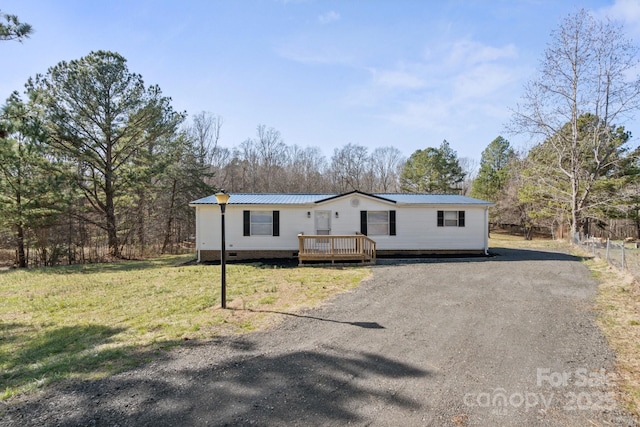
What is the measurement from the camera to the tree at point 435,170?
1315 inches

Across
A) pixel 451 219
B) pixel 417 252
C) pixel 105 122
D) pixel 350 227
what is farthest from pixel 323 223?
pixel 105 122

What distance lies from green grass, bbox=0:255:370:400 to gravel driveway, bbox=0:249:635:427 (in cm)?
59

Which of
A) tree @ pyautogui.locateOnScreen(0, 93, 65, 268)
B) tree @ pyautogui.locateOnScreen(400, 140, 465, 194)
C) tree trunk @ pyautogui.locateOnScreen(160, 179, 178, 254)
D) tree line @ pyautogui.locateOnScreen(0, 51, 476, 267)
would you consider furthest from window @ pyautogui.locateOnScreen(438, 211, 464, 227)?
tree @ pyautogui.locateOnScreen(400, 140, 465, 194)

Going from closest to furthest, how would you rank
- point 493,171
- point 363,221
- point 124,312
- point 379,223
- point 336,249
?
point 124,312 < point 336,249 < point 363,221 < point 379,223 < point 493,171

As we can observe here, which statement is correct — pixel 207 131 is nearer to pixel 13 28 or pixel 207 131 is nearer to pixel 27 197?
pixel 27 197

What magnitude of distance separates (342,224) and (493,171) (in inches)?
1089

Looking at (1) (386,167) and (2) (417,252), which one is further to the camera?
(1) (386,167)

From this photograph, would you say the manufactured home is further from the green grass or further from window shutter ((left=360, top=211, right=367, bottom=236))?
the green grass

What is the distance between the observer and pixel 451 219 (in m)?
14.9

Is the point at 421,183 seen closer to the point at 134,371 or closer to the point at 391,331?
the point at 391,331

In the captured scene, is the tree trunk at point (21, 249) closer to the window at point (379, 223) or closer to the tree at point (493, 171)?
the window at point (379, 223)

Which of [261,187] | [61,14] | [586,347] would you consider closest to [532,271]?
[586,347]

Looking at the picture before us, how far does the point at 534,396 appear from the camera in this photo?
335cm

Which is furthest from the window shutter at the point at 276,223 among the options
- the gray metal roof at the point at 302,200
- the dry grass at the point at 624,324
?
the dry grass at the point at 624,324
